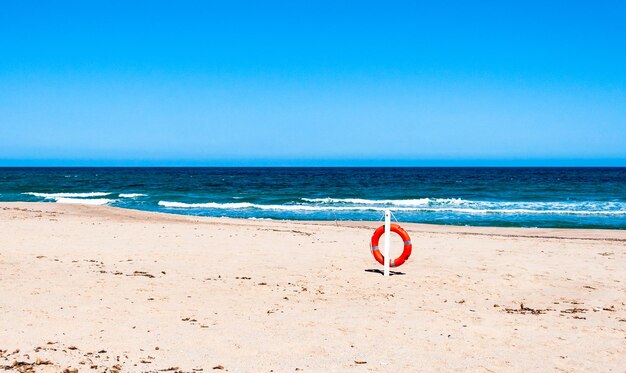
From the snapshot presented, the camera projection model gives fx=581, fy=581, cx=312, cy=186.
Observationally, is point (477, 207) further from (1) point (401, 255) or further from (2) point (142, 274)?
(2) point (142, 274)

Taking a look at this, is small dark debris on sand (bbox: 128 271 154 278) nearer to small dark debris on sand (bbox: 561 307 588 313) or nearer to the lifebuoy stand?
the lifebuoy stand

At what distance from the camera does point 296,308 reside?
707 centimetres

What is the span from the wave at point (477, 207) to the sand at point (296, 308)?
53.8 ft

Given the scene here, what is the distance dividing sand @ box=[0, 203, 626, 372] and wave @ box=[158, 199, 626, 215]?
53.8ft

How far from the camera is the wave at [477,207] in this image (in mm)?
28219

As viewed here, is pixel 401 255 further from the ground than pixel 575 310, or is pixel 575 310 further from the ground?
pixel 401 255

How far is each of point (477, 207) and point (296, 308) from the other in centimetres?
2547

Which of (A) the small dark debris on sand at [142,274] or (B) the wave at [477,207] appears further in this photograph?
(B) the wave at [477,207]

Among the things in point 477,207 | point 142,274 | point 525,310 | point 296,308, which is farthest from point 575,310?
point 477,207

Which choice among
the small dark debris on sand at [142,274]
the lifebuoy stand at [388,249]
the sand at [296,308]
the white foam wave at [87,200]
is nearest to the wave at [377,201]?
the white foam wave at [87,200]

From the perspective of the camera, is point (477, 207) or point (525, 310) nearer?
point (525, 310)

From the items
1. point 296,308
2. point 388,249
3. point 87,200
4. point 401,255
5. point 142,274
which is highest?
point 388,249

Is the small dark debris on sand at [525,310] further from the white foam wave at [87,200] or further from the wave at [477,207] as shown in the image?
the white foam wave at [87,200]

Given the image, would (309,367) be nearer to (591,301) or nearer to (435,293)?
(435,293)
